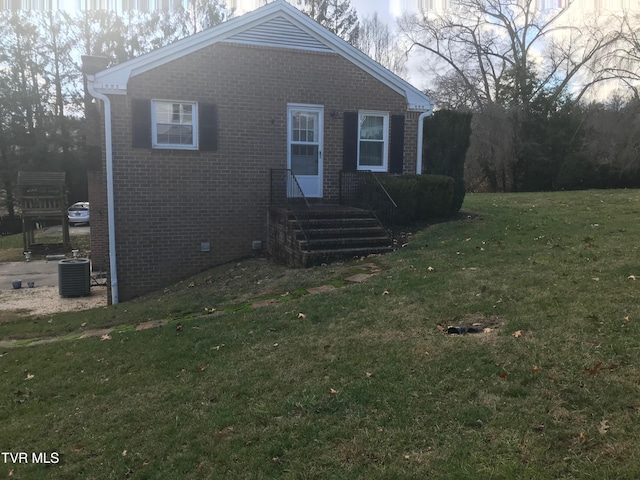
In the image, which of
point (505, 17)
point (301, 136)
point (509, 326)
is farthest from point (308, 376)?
point (505, 17)

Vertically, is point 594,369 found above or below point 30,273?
above

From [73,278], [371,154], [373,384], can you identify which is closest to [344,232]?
[371,154]

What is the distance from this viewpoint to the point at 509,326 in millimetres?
4828

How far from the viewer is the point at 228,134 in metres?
11.4

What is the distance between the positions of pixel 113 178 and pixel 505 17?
112 ft

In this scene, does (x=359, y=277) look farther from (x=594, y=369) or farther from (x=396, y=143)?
(x=396, y=143)

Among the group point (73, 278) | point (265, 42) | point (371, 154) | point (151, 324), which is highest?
point (265, 42)

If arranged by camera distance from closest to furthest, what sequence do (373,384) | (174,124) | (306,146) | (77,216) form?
1. (373,384)
2. (174,124)
3. (306,146)
4. (77,216)

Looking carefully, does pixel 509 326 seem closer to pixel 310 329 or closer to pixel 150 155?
pixel 310 329

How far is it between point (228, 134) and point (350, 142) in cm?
301

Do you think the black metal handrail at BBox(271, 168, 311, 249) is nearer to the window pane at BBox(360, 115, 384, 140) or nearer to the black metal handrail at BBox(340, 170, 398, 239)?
the black metal handrail at BBox(340, 170, 398, 239)

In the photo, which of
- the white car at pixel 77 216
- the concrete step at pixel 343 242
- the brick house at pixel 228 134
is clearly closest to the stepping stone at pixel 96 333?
the brick house at pixel 228 134

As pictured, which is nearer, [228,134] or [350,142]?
[228,134]

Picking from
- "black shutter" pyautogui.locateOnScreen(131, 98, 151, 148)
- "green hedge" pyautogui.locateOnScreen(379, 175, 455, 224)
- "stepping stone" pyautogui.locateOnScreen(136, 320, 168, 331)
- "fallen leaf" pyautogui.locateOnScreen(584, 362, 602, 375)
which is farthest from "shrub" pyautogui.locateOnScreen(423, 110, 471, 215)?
"fallen leaf" pyautogui.locateOnScreen(584, 362, 602, 375)
